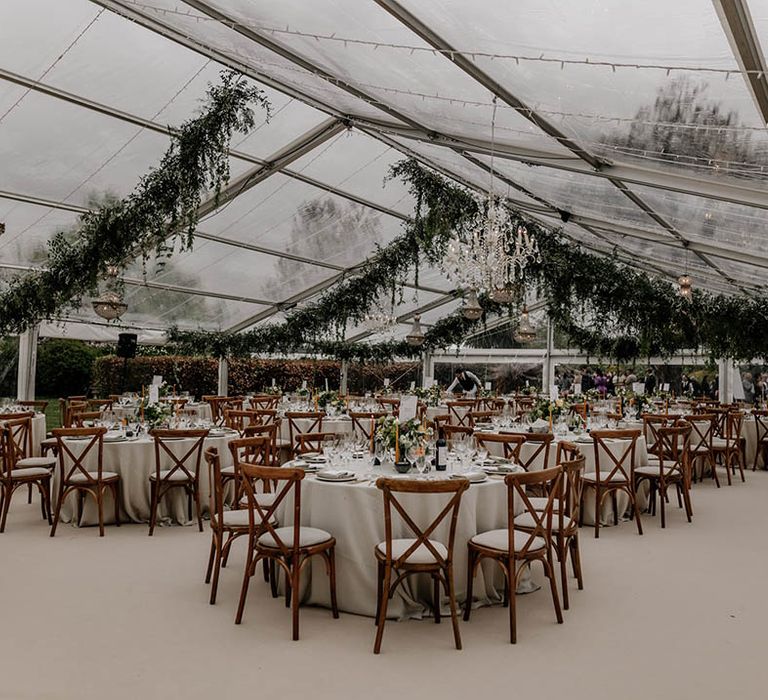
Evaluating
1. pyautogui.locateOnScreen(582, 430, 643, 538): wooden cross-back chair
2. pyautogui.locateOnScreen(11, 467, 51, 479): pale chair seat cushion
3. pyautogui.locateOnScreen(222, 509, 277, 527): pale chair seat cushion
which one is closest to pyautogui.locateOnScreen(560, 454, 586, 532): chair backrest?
pyautogui.locateOnScreen(582, 430, 643, 538): wooden cross-back chair

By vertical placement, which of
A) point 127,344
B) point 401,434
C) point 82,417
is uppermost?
point 127,344

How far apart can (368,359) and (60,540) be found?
12.0 meters

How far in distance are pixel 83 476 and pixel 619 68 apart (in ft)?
17.9

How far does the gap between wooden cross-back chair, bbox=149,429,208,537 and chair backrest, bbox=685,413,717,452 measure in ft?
20.7

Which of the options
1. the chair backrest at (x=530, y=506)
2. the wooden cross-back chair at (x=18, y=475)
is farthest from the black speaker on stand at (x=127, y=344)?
the chair backrest at (x=530, y=506)

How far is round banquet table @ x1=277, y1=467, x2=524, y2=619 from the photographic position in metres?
4.04

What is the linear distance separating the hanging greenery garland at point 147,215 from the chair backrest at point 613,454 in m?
5.36

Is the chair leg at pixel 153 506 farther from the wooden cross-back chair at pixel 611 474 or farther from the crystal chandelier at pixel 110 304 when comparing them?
the wooden cross-back chair at pixel 611 474

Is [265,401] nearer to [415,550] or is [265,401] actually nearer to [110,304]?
[110,304]

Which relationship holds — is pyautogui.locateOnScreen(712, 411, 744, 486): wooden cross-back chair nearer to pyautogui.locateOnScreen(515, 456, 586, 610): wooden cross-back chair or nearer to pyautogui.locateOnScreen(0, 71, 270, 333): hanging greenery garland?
pyautogui.locateOnScreen(515, 456, 586, 610): wooden cross-back chair

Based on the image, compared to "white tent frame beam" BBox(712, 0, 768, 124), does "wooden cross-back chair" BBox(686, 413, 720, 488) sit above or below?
below

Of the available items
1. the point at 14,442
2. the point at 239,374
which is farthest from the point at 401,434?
the point at 239,374

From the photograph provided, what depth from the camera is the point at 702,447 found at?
9.23m

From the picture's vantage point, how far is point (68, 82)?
6.64m
